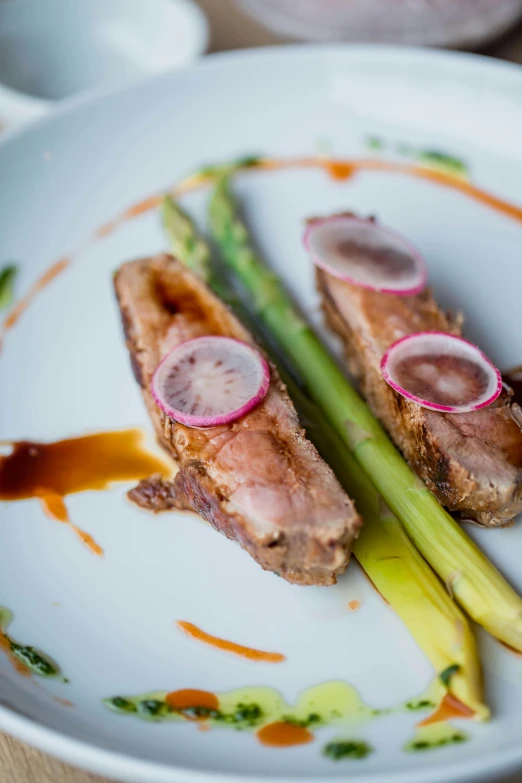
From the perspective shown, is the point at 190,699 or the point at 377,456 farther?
the point at 377,456

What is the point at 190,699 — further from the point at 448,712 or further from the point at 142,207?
the point at 142,207

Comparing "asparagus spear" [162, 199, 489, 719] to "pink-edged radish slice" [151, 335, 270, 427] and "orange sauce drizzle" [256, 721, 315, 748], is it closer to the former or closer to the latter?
"pink-edged radish slice" [151, 335, 270, 427]

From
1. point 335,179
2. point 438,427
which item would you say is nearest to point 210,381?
point 438,427

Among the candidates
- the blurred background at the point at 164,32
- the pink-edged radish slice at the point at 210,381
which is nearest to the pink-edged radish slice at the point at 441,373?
the pink-edged radish slice at the point at 210,381

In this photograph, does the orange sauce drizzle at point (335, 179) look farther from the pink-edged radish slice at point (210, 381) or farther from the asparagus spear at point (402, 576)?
the asparagus spear at point (402, 576)

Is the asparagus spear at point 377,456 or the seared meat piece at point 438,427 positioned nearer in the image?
the asparagus spear at point 377,456

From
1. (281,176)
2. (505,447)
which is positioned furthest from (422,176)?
(505,447)

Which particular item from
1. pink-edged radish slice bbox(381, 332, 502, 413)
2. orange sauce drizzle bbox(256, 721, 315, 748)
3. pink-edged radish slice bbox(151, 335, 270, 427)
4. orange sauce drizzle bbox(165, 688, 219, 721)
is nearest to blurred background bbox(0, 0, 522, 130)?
pink-edged radish slice bbox(151, 335, 270, 427)
